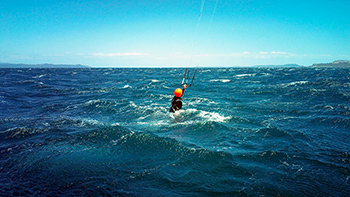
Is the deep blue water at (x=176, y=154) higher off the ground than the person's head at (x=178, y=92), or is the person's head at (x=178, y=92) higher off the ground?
the person's head at (x=178, y=92)

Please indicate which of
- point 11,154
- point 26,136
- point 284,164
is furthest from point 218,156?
point 26,136

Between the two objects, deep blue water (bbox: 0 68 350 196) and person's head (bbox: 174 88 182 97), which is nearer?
deep blue water (bbox: 0 68 350 196)

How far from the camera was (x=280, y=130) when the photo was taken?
12.5 metres

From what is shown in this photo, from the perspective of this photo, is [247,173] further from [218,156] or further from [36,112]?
[36,112]

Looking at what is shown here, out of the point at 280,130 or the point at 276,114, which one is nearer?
the point at 280,130

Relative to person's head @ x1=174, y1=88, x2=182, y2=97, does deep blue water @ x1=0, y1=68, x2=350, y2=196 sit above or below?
below

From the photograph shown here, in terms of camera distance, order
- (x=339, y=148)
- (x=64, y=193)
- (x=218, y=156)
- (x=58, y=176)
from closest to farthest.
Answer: (x=64, y=193) < (x=58, y=176) < (x=218, y=156) < (x=339, y=148)

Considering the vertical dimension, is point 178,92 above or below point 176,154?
above


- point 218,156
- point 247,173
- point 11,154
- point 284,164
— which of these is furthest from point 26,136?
point 284,164

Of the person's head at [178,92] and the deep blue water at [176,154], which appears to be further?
the person's head at [178,92]

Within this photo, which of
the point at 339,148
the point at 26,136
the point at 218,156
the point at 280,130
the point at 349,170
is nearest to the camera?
the point at 349,170

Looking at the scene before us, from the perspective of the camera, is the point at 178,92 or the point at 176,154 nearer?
the point at 176,154

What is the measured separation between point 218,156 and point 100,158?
549cm

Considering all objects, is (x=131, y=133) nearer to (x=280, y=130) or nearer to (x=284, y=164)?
(x=284, y=164)
